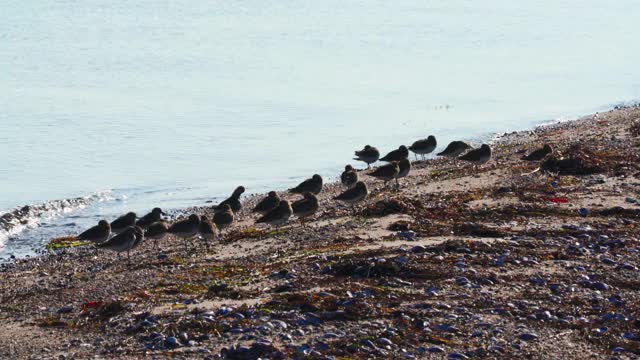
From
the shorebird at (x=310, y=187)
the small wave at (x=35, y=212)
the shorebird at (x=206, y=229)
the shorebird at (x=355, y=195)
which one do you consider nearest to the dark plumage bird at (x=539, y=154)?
the shorebird at (x=310, y=187)

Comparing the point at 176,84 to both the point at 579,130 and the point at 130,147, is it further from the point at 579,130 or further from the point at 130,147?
the point at 579,130

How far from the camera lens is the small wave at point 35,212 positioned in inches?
877

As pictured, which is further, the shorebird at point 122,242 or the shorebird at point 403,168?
the shorebird at point 403,168

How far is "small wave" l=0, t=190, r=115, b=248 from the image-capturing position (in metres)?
22.3

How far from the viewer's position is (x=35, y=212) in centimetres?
2348

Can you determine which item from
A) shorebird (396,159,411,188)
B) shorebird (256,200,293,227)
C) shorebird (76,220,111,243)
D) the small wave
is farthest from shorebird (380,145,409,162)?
shorebird (76,220,111,243)

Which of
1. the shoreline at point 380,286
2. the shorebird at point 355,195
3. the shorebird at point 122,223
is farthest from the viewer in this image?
the shorebird at point 122,223

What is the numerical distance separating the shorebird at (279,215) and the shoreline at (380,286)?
12.0 inches

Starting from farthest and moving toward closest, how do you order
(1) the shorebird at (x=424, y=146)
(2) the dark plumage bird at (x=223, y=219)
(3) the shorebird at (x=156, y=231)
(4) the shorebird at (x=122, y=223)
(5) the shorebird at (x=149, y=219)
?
(1) the shorebird at (x=424, y=146) < (5) the shorebird at (x=149, y=219) < (4) the shorebird at (x=122, y=223) < (2) the dark plumage bird at (x=223, y=219) < (3) the shorebird at (x=156, y=231)

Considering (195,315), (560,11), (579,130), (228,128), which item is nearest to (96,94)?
(228,128)

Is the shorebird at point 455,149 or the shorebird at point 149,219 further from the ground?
the shorebird at point 455,149

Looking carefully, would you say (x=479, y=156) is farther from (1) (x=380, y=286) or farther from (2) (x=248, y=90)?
(2) (x=248, y=90)

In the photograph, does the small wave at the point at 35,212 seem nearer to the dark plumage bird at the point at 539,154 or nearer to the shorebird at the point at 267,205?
the shorebird at the point at 267,205

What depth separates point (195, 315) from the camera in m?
12.6
